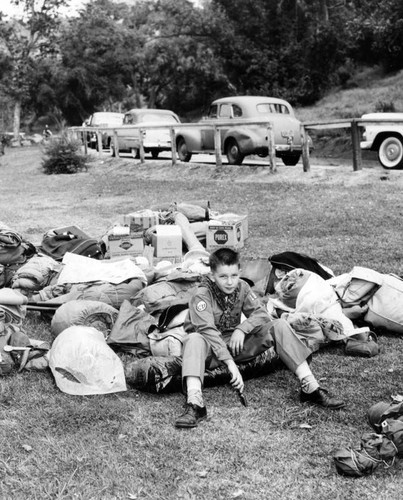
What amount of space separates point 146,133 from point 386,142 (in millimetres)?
9880

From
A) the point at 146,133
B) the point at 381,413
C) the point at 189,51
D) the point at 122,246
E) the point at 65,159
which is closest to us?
the point at 381,413

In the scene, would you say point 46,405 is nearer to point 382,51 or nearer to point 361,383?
point 361,383

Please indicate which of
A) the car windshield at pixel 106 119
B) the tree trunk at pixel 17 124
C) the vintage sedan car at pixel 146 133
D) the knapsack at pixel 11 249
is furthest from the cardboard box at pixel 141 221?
the tree trunk at pixel 17 124

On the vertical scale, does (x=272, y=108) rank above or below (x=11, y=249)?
above

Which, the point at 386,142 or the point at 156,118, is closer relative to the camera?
the point at 386,142

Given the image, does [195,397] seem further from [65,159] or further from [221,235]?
[65,159]

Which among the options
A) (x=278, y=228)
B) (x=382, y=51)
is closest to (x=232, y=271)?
(x=278, y=228)

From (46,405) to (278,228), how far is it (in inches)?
229

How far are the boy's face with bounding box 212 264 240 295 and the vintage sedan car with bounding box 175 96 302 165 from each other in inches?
445

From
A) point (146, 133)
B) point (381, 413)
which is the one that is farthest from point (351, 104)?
point (381, 413)

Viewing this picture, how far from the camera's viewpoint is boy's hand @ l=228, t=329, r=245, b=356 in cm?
452

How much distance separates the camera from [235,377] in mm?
4297

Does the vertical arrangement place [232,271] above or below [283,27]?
below

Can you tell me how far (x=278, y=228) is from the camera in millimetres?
9602
